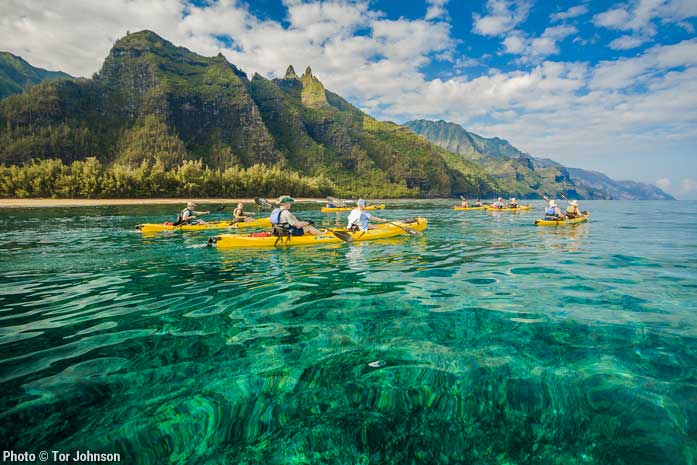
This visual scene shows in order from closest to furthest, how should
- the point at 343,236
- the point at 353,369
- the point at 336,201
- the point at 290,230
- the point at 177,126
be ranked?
the point at 353,369 → the point at 290,230 → the point at 343,236 → the point at 336,201 → the point at 177,126

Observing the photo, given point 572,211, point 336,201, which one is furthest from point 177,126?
point 572,211

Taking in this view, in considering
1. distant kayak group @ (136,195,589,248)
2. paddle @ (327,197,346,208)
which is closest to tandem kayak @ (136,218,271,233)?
distant kayak group @ (136,195,589,248)

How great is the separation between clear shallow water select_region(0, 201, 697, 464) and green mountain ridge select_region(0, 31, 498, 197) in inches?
3899

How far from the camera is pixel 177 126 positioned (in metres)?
145

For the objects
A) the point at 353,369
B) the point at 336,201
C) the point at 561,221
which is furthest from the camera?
the point at 336,201

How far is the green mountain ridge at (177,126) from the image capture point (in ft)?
367

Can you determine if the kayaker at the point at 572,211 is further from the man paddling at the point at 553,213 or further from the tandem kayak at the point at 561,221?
the man paddling at the point at 553,213

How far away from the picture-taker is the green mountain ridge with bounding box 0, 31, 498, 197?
112 m

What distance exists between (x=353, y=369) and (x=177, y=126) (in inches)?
6524

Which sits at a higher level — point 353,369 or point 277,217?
point 277,217

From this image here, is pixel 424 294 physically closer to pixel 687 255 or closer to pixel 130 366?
pixel 130 366

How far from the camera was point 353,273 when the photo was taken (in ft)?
34.4

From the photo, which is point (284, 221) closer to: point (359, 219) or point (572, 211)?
point (359, 219)

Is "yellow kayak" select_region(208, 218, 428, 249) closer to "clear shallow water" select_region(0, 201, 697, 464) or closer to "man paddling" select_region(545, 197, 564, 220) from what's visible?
"clear shallow water" select_region(0, 201, 697, 464)
